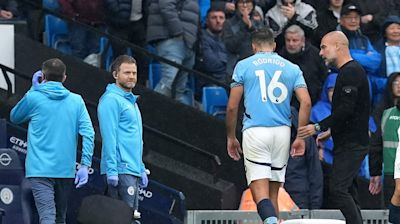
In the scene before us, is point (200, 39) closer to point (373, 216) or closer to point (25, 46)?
point (25, 46)

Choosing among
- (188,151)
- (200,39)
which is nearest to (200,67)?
(200,39)

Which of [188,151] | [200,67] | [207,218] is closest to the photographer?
[207,218]

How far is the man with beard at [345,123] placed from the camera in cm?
1355

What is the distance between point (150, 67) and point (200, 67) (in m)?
0.64

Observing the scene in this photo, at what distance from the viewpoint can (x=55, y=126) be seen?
45.0ft

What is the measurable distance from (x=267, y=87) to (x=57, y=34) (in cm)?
516

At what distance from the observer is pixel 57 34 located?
18.1 m

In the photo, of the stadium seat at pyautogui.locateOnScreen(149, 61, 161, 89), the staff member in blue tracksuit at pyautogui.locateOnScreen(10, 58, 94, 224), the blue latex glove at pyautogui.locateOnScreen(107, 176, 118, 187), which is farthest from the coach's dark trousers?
Answer: the stadium seat at pyautogui.locateOnScreen(149, 61, 161, 89)

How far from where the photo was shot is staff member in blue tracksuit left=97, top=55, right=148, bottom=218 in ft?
45.2

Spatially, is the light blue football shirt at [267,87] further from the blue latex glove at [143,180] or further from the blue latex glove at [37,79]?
the blue latex glove at [37,79]

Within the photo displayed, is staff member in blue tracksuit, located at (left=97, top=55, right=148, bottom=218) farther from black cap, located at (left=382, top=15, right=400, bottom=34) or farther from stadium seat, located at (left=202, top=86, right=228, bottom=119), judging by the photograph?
black cap, located at (left=382, top=15, right=400, bottom=34)

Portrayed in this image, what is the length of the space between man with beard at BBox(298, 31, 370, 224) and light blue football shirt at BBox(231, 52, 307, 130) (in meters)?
0.30

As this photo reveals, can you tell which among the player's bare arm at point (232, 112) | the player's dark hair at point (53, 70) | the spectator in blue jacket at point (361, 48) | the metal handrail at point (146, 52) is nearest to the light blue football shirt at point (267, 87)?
the player's bare arm at point (232, 112)

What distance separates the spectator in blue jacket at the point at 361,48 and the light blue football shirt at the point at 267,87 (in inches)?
155
